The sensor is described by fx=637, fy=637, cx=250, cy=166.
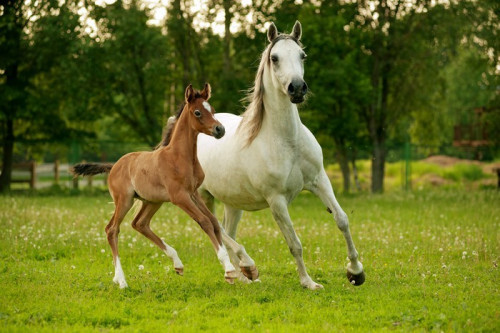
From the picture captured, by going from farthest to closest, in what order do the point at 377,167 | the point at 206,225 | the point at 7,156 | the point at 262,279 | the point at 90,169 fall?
1. the point at 377,167
2. the point at 7,156
3. the point at 90,169
4. the point at 262,279
5. the point at 206,225

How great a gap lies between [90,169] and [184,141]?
2.12 m

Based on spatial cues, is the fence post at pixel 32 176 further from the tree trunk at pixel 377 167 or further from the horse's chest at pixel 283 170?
the horse's chest at pixel 283 170

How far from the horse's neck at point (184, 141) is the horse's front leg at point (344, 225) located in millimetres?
1603

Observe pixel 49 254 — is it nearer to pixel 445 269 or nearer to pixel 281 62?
pixel 281 62

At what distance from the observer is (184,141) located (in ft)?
25.8

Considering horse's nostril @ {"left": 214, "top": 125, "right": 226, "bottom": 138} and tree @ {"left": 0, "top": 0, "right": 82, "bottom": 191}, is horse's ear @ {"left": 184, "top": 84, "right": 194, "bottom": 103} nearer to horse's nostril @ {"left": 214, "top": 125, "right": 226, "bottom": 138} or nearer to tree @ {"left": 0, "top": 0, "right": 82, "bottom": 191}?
horse's nostril @ {"left": 214, "top": 125, "right": 226, "bottom": 138}

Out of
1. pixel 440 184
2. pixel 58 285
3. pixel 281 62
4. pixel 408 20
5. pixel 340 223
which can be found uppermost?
pixel 408 20

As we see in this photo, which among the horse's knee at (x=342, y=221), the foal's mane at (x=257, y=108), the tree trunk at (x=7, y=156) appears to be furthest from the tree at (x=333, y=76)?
the horse's knee at (x=342, y=221)

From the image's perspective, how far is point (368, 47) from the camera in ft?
92.4

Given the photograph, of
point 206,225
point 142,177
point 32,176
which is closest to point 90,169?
point 142,177

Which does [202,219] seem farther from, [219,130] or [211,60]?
[211,60]

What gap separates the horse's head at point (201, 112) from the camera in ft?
24.6

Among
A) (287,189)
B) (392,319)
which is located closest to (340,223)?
(287,189)

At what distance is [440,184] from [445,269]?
81.1 ft
